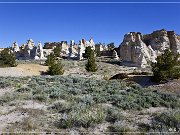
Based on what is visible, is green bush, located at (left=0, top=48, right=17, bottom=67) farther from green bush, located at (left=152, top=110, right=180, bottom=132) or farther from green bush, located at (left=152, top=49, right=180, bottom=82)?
green bush, located at (left=152, top=110, right=180, bottom=132)

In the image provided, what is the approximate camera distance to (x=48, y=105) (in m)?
13.4

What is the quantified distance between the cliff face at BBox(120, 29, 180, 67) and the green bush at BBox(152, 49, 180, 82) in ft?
79.7

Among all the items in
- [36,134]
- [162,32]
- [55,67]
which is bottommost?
[36,134]

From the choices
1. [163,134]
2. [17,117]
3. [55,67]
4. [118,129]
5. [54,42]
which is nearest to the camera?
[163,134]

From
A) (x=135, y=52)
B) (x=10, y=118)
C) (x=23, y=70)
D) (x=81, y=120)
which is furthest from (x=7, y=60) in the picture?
(x=81, y=120)

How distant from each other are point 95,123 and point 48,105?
425cm

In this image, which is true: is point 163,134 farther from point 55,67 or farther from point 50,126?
point 55,67

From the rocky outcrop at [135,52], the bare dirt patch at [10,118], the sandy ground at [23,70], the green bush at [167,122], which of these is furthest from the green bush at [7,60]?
the green bush at [167,122]

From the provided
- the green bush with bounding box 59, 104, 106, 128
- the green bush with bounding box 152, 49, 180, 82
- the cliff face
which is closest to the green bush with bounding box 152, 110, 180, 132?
the green bush with bounding box 59, 104, 106, 128

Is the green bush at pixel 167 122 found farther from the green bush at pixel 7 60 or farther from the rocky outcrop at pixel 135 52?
the rocky outcrop at pixel 135 52

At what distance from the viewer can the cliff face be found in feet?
173

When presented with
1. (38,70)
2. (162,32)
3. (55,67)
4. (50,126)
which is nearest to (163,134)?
(50,126)

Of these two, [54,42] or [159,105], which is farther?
[54,42]

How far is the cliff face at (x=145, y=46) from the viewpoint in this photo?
5288 centimetres
